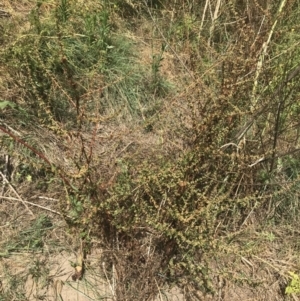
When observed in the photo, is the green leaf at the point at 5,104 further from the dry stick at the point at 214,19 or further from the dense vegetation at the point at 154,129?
the dry stick at the point at 214,19

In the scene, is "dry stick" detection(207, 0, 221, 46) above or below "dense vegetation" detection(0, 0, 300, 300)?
above

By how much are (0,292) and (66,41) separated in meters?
1.74

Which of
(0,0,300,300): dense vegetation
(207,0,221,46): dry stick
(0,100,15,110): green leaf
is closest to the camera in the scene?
(0,0,300,300): dense vegetation

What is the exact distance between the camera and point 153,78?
9.92 feet

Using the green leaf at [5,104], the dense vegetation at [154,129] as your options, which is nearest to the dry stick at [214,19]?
the dense vegetation at [154,129]

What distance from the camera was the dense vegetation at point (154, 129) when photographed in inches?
86.4

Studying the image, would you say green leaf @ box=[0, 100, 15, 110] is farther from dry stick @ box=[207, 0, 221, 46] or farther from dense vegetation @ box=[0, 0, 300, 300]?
dry stick @ box=[207, 0, 221, 46]

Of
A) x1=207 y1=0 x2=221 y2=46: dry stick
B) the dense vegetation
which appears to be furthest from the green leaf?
x1=207 y1=0 x2=221 y2=46: dry stick

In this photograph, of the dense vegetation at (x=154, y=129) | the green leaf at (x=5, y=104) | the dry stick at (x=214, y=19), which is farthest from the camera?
the dry stick at (x=214, y=19)

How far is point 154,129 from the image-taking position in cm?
285

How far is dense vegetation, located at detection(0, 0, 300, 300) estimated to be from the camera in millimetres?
2193

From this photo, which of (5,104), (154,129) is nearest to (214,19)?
(154,129)

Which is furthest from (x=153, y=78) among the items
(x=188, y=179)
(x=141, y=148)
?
(x=188, y=179)

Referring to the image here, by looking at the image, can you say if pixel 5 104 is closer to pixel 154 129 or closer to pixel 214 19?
pixel 154 129
